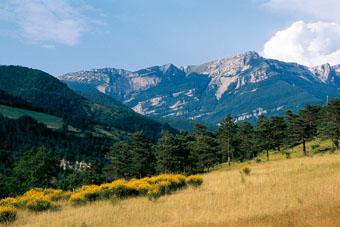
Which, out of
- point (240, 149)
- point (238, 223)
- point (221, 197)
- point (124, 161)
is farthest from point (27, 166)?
point (238, 223)

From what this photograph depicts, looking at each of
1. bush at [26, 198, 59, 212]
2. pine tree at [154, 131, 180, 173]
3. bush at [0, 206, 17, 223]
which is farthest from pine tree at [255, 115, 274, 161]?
bush at [0, 206, 17, 223]

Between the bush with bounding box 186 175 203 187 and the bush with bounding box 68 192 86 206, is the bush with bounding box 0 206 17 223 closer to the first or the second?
the bush with bounding box 68 192 86 206

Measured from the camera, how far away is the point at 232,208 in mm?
15719

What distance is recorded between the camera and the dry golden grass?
44.2ft

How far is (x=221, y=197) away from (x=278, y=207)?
12.9 ft

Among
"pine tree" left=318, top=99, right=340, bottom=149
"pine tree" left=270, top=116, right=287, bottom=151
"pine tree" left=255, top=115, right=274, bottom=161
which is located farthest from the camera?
"pine tree" left=270, top=116, right=287, bottom=151

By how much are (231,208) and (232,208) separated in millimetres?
44

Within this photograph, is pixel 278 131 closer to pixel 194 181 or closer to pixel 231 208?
pixel 194 181

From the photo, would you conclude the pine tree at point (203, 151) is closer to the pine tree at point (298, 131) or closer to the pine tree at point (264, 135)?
the pine tree at point (264, 135)

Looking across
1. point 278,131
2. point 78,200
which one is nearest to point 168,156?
point 278,131

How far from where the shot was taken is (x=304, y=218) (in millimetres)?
12992

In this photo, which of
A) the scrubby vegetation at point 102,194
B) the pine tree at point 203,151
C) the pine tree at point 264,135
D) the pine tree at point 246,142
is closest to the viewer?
the scrubby vegetation at point 102,194

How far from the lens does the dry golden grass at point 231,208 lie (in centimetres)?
1346

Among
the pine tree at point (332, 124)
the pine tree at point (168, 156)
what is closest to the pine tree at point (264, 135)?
the pine tree at point (332, 124)
